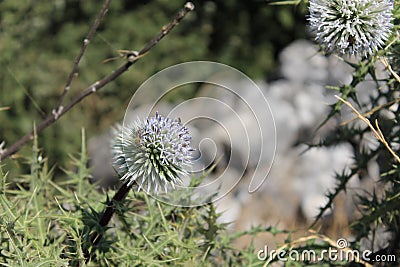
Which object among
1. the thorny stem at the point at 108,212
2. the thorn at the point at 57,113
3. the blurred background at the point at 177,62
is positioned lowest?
the thorny stem at the point at 108,212

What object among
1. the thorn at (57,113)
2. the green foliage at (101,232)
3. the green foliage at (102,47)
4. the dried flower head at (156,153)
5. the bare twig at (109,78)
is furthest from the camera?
the green foliage at (102,47)

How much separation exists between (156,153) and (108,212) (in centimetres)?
19

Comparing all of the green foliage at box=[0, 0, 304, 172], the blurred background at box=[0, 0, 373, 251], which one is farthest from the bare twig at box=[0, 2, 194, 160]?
the green foliage at box=[0, 0, 304, 172]

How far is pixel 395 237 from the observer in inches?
60.7

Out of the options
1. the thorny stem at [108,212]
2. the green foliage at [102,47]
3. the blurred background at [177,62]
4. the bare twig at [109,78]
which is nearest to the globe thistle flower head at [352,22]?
the bare twig at [109,78]

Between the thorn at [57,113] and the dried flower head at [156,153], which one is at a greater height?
the thorn at [57,113]

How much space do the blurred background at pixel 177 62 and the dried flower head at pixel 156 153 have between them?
2847 mm

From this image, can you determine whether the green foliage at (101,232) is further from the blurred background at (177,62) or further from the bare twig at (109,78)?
the blurred background at (177,62)

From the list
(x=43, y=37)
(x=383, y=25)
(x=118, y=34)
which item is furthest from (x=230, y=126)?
(x=383, y=25)

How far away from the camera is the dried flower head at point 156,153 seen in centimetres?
115

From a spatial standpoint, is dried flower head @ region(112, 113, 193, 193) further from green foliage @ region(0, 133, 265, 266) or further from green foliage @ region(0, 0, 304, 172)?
green foliage @ region(0, 0, 304, 172)

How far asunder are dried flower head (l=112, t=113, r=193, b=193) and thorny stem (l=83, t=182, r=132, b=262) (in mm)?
31

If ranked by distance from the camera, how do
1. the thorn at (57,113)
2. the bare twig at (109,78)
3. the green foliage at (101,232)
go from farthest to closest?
the thorn at (57,113) → the bare twig at (109,78) → the green foliage at (101,232)

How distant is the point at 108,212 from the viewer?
4.14 ft
